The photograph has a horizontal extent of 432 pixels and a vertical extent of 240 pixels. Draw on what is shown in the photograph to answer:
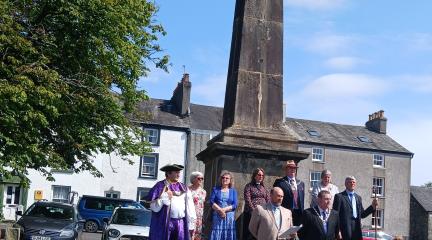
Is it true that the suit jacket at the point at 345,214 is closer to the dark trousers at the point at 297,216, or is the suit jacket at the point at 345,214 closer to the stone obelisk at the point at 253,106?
the dark trousers at the point at 297,216

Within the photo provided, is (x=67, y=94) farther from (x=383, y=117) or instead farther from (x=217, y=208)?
(x=383, y=117)

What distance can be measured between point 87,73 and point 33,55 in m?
1.88

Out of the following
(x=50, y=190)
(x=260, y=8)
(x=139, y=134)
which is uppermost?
(x=260, y=8)

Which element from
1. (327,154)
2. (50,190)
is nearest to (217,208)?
(50,190)

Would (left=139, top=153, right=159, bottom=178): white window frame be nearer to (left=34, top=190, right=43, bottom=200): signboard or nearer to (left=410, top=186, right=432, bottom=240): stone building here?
(left=34, top=190, right=43, bottom=200): signboard

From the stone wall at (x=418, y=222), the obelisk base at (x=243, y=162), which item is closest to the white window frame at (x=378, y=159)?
the stone wall at (x=418, y=222)

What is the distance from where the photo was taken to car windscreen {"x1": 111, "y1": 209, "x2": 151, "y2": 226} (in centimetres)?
1805

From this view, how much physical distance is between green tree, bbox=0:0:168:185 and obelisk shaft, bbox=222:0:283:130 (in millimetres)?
7478

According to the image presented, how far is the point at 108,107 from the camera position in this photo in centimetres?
2109

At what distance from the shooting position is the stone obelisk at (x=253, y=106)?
10.1m

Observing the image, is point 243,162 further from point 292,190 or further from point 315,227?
point 315,227

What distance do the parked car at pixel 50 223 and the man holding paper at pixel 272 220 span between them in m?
10.9

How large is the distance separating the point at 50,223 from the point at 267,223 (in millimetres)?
11589

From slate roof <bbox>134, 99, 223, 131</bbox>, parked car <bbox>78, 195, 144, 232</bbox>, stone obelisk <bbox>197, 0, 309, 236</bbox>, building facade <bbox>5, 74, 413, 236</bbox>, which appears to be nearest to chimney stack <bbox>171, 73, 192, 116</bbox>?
building facade <bbox>5, 74, 413, 236</bbox>
